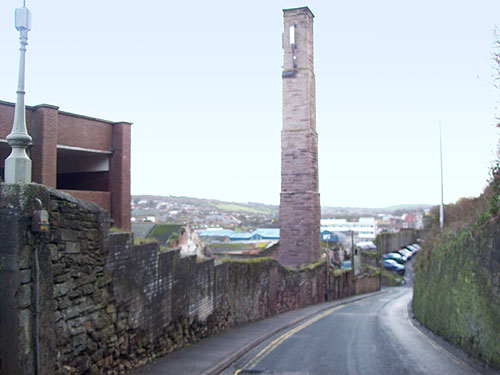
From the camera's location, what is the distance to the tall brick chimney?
3722 centimetres

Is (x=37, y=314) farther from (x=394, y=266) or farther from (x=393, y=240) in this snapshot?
(x=393, y=240)

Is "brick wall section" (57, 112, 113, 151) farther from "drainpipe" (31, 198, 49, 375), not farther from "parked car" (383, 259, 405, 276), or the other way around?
"parked car" (383, 259, 405, 276)

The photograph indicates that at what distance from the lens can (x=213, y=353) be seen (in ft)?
42.1

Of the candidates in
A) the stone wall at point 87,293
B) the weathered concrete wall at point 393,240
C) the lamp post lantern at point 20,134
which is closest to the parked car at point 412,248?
the weathered concrete wall at point 393,240

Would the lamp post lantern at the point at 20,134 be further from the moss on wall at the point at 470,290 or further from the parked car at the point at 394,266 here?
the parked car at the point at 394,266

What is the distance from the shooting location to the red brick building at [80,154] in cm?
1658

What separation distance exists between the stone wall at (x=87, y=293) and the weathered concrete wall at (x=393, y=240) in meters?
61.7

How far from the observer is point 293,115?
3759 centimetres

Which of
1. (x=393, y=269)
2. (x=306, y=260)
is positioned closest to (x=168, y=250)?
(x=306, y=260)

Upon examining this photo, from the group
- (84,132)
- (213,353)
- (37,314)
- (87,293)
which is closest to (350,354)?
(213,353)

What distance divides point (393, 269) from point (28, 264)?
63719 mm

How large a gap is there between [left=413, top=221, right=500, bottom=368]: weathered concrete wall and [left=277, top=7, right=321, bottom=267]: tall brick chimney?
60.4ft

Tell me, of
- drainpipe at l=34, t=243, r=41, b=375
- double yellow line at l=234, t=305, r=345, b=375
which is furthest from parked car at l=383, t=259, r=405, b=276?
drainpipe at l=34, t=243, r=41, b=375

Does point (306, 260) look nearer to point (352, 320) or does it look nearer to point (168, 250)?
point (352, 320)
